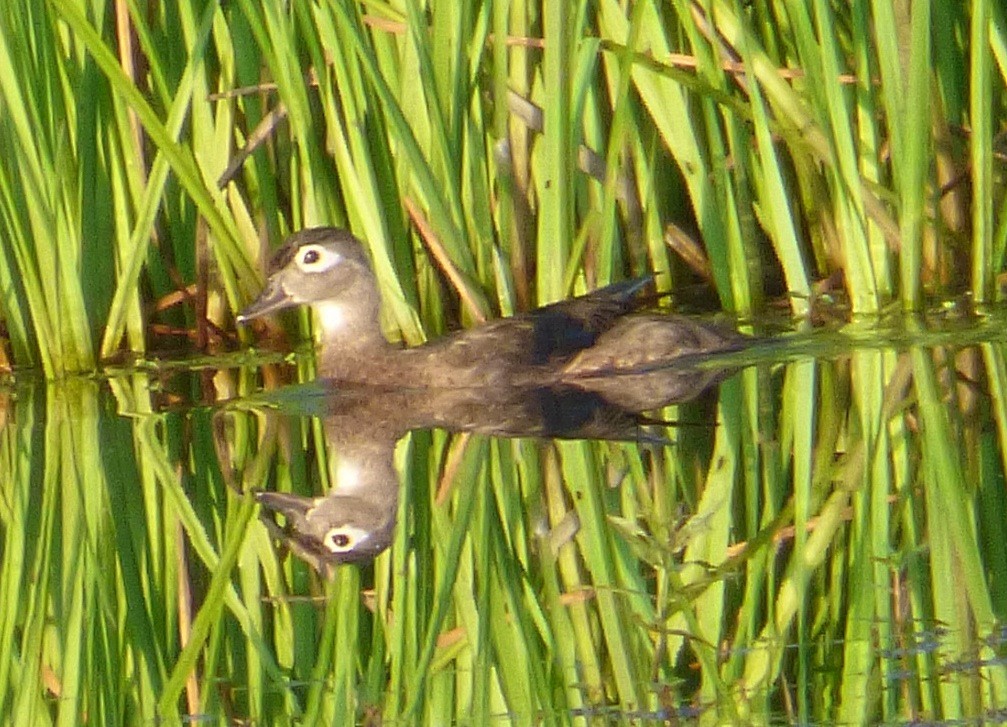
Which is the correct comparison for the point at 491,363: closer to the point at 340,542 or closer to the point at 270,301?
the point at 270,301

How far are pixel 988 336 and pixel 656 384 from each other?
3.90 feet

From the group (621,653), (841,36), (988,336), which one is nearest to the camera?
(621,653)

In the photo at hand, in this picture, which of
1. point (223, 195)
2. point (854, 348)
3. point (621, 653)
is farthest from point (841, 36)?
point (621, 653)

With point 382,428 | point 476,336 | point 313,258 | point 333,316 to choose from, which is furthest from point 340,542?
point 333,316

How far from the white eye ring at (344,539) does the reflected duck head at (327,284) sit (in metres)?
2.21

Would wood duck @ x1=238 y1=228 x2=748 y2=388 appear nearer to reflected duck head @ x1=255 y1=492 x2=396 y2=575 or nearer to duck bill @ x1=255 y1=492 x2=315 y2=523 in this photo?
duck bill @ x1=255 y1=492 x2=315 y2=523

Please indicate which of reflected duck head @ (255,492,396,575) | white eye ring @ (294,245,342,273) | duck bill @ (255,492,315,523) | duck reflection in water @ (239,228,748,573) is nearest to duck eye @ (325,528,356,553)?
reflected duck head @ (255,492,396,575)

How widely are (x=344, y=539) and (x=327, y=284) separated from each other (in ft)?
7.74

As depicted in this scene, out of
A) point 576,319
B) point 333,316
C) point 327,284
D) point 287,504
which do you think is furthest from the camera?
point 333,316

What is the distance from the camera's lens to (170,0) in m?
8.55

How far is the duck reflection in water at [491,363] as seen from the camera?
7902mm

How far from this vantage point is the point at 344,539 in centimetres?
640

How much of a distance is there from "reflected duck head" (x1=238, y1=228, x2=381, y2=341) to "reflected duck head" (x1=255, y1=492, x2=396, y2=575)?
1839 millimetres

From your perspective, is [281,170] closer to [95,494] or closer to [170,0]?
[170,0]
